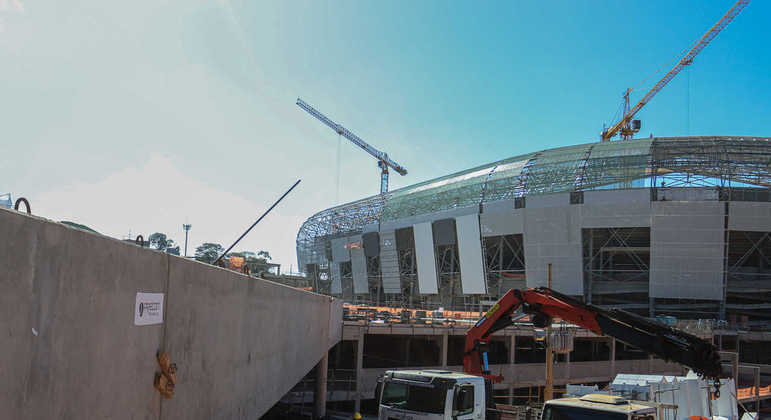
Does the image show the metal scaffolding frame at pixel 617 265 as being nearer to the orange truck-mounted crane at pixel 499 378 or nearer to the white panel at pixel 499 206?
the white panel at pixel 499 206

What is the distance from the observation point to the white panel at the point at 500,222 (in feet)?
175

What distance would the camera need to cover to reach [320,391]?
24.8 metres

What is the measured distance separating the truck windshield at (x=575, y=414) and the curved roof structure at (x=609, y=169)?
42136 mm

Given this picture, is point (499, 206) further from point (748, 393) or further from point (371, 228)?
point (748, 393)

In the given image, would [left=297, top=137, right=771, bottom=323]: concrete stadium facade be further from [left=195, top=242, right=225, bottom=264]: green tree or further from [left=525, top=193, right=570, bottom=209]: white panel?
[left=195, top=242, right=225, bottom=264]: green tree

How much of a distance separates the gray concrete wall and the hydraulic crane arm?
11.6 meters

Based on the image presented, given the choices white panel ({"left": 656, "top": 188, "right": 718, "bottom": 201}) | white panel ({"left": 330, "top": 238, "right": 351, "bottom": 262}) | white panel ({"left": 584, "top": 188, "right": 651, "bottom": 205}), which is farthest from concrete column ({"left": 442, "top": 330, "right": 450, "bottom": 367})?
white panel ({"left": 330, "top": 238, "right": 351, "bottom": 262})

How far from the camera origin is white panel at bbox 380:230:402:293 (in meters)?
68.2

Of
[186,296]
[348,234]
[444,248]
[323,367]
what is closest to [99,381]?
[186,296]

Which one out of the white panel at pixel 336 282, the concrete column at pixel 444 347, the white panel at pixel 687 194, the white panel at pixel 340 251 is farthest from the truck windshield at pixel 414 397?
the white panel at pixel 336 282

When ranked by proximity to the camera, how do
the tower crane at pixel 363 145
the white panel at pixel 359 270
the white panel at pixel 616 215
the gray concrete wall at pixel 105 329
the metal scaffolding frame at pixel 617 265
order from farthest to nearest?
the tower crane at pixel 363 145, the white panel at pixel 359 270, the metal scaffolding frame at pixel 617 265, the white panel at pixel 616 215, the gray concrete wall at pixel 105 329

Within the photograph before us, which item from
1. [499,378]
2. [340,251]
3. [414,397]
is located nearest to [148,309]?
[414,397]

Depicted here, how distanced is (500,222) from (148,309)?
5134 centimetres

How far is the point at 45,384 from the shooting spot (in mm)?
3424
